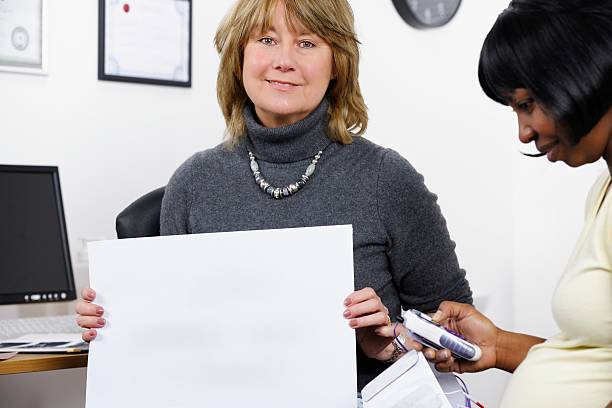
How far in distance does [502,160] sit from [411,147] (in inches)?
15.0

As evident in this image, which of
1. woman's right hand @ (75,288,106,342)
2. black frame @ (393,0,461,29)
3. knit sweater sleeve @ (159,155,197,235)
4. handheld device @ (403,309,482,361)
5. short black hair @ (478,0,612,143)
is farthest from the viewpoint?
black frame @ (393,0,461,29)

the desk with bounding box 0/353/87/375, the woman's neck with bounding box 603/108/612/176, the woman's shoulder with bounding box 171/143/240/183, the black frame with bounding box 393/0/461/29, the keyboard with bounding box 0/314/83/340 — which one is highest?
the black frame with bounding box 393/0/461/29

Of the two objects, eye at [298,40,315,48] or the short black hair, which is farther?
eye at [298,40,315,48]

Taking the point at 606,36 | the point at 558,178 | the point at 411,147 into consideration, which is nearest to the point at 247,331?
the point at 606,36

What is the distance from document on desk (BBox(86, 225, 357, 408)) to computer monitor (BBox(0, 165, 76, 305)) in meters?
0.54

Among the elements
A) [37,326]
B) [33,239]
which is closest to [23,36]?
[33,239]

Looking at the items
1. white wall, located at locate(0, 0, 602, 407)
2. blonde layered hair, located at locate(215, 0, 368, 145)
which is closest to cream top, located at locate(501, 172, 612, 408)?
blonde layered hair, located at locate(215, 0, 368, 145)

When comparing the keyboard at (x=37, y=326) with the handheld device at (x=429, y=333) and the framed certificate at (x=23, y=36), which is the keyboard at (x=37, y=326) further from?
the handheld device at (x=429, y=333)

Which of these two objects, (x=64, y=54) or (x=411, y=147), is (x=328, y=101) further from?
(x=411, y=147)

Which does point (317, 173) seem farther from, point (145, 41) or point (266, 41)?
point (145, 41)

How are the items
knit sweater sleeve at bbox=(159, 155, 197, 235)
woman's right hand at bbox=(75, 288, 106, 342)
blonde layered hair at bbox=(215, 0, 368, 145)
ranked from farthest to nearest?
knit sweater sleeve at bbox=(159, 155, 197, 235)
blonde layered hair at bbox=(215, 0, 368, 145)
woman's right hand at bbox=(75, 288, 106, 342)

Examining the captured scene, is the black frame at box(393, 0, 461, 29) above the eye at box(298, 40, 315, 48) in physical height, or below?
above

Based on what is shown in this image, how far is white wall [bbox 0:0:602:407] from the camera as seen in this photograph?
1.94m

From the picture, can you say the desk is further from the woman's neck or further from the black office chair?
the woman's neck
